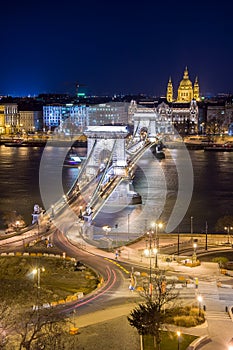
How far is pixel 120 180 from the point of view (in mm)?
14250

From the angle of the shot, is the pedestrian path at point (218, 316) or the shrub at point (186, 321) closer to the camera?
the shrub at point (186, 321)

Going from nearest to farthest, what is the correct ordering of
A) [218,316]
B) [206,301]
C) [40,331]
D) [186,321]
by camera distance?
[40,331] < [186,321] < [218,316] < [206,301]

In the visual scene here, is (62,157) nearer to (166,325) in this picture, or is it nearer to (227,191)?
(227,191)

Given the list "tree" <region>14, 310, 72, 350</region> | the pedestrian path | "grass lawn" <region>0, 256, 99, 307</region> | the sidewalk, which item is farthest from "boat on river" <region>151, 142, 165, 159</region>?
"tree" <region>14, 310, 72, 350</region>

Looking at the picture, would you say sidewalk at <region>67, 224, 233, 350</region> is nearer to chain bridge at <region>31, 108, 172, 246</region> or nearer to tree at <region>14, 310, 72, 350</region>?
tree at <region>14, 310, 72, 350</region>

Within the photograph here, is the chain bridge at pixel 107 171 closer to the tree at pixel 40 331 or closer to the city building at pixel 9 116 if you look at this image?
the tree at pixel 40 331

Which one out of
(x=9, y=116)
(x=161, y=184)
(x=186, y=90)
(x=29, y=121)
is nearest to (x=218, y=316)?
(x=161, y=184)

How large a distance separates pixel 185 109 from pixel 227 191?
105 ft

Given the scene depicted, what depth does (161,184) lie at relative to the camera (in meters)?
18.1

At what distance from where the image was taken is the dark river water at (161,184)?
12.6 meters

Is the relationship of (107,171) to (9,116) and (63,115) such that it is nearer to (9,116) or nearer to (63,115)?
(9,116)

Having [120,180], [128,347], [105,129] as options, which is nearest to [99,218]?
[120,180]

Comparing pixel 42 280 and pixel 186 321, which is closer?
pixel 186 321

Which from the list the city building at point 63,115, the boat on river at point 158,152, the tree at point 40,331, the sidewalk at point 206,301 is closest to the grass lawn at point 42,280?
the sidewalk at point 206,301
